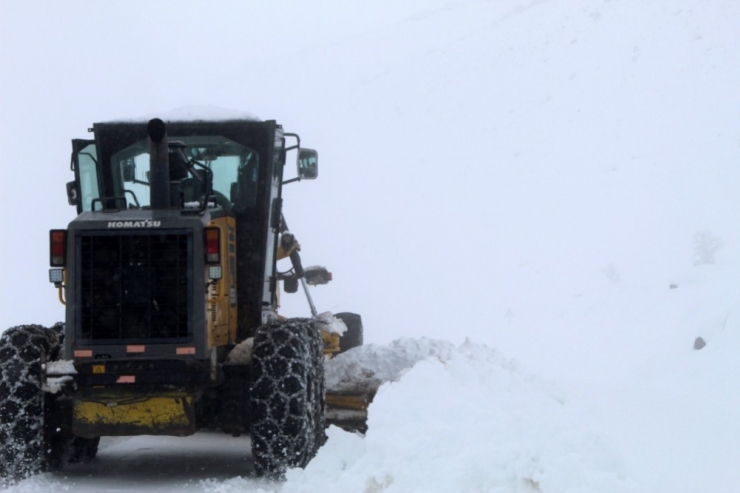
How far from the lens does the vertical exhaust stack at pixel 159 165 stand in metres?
7.63

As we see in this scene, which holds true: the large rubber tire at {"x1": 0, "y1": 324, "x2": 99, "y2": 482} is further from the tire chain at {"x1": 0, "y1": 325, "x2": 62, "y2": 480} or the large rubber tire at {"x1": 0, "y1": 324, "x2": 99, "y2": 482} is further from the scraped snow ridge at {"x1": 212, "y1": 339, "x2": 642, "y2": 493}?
the scraped snow ridge at {"x1": 212, "y1": 339, "x2": 642, "y2": 493}

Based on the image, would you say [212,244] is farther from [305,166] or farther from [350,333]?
[350,333]

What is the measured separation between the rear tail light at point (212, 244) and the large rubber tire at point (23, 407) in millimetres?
1427

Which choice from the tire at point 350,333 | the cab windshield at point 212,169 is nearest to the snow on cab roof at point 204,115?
the cab windshield at point 212,169

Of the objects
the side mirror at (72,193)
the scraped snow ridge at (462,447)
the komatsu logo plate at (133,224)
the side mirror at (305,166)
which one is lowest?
the scraped snow ridge at (462,447)

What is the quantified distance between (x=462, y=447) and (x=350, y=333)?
705 cm

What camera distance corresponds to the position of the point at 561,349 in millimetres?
23188

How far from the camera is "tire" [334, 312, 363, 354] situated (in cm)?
1362

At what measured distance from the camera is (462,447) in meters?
6.71

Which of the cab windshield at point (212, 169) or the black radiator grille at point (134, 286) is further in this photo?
the cab windshield at point (212, 169)

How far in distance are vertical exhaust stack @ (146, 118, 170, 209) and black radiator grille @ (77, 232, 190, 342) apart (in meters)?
0.60

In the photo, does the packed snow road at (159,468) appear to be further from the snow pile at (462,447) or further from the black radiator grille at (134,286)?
the black radiator grille at (134,286)

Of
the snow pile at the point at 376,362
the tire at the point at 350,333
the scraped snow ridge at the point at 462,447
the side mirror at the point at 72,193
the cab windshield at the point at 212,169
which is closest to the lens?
the scraped snow ridge at the point at 462,447

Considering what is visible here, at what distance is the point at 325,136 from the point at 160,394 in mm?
54476
